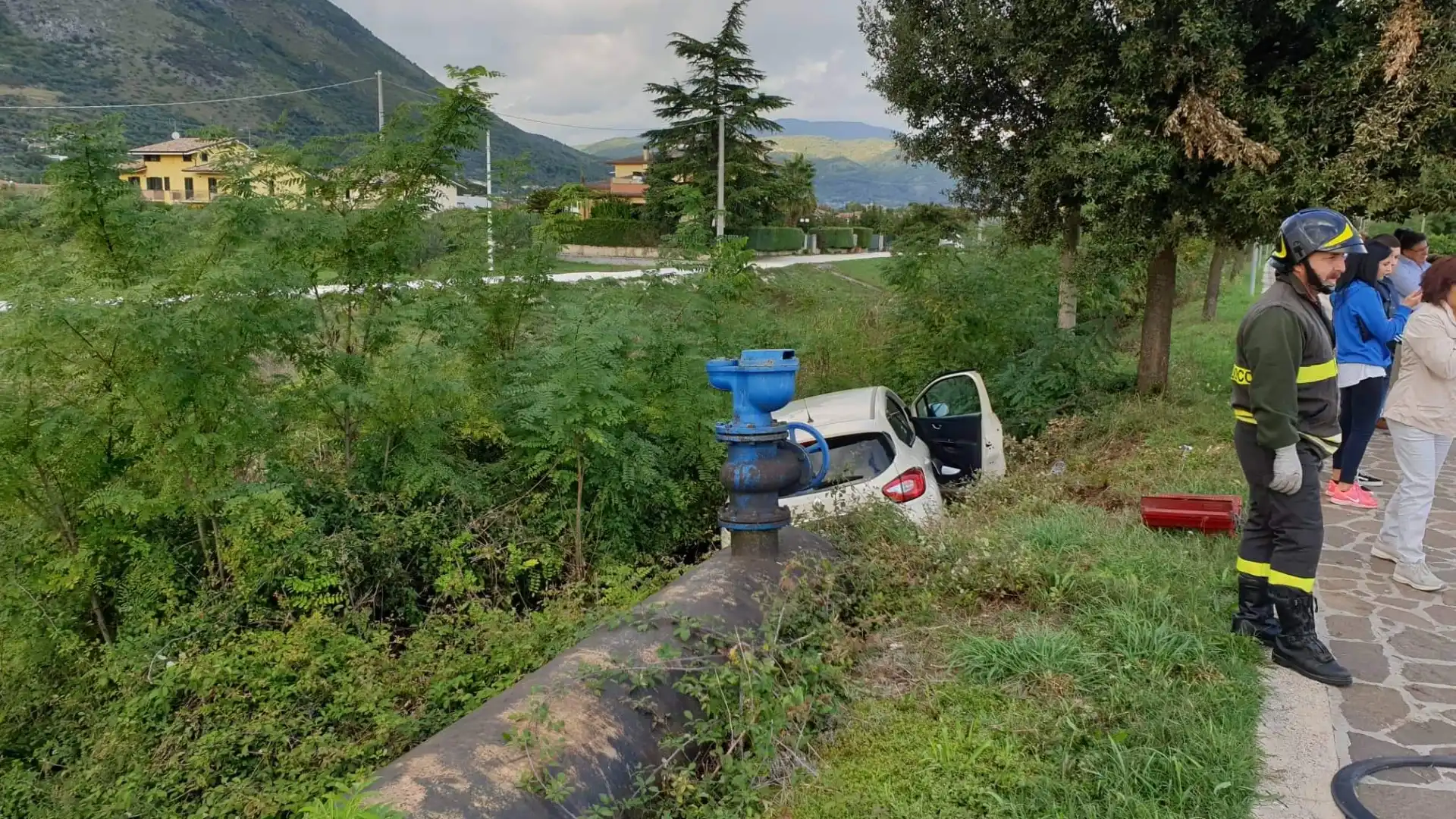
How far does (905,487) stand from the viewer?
6387 mm

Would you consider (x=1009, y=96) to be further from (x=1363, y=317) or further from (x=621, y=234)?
A: (x=621, y=234)

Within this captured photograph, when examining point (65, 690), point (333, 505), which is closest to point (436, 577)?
point (333, 505)

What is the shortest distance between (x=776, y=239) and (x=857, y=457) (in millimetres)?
37326

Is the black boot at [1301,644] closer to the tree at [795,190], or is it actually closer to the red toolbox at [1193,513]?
the red toolbox at [1193,513]

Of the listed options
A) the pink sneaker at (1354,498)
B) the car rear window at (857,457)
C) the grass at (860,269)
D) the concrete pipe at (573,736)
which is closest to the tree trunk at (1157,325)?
the pink sneaker at (1354,498)

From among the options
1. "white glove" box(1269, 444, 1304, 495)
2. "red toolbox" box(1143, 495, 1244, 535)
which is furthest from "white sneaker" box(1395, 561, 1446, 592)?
"white glove" box(1269, 444, 1304, 495)

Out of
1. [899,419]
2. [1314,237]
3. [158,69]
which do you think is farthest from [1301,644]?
[158,69]

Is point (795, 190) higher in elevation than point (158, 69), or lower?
lower

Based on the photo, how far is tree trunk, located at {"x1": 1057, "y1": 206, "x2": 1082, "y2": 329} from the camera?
34.1ft

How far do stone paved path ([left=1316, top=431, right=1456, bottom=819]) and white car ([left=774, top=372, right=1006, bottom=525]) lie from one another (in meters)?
2.47

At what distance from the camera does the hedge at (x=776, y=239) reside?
134ft

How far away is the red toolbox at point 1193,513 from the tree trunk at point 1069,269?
4.84 m

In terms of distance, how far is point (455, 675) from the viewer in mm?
5066

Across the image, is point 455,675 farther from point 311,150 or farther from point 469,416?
point 311,150
